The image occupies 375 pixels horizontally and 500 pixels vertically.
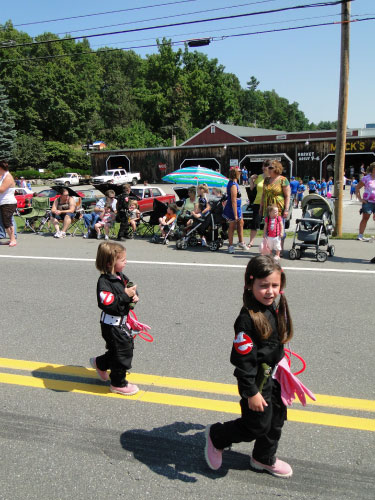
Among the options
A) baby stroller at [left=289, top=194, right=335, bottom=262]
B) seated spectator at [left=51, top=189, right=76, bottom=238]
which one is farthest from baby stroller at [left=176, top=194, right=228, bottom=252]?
seated spectator at [left=51, top=189, right=76, bottom=238]

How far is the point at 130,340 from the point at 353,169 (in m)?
39.7

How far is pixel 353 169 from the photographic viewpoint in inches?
1542

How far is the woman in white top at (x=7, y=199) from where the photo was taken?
995 cm

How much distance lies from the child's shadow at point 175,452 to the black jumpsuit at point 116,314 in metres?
→ 0.56

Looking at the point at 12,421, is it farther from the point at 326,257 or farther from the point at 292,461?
the point at 326,257

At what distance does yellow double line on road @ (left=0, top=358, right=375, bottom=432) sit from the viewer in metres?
3.19

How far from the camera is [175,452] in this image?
2838mm

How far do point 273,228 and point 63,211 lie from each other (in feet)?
22.8

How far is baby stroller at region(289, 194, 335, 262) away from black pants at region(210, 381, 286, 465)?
6370 millimetres

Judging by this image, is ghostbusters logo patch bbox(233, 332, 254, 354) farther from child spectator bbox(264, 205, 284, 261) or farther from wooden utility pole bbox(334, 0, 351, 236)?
wooden utility pole bbox(334, 0, 351, 236)

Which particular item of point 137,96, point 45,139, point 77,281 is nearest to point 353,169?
point 77,281

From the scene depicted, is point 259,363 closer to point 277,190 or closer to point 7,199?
point 277,190

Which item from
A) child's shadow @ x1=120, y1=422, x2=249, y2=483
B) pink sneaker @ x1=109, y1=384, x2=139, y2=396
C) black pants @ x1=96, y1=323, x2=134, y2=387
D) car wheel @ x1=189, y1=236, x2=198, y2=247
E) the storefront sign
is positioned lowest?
child's shadow @ x1=120, y1=422, x2=249, y2=483

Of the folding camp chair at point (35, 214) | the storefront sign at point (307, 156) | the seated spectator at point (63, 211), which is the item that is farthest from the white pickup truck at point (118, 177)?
the seated spectator at point (63, 211)
